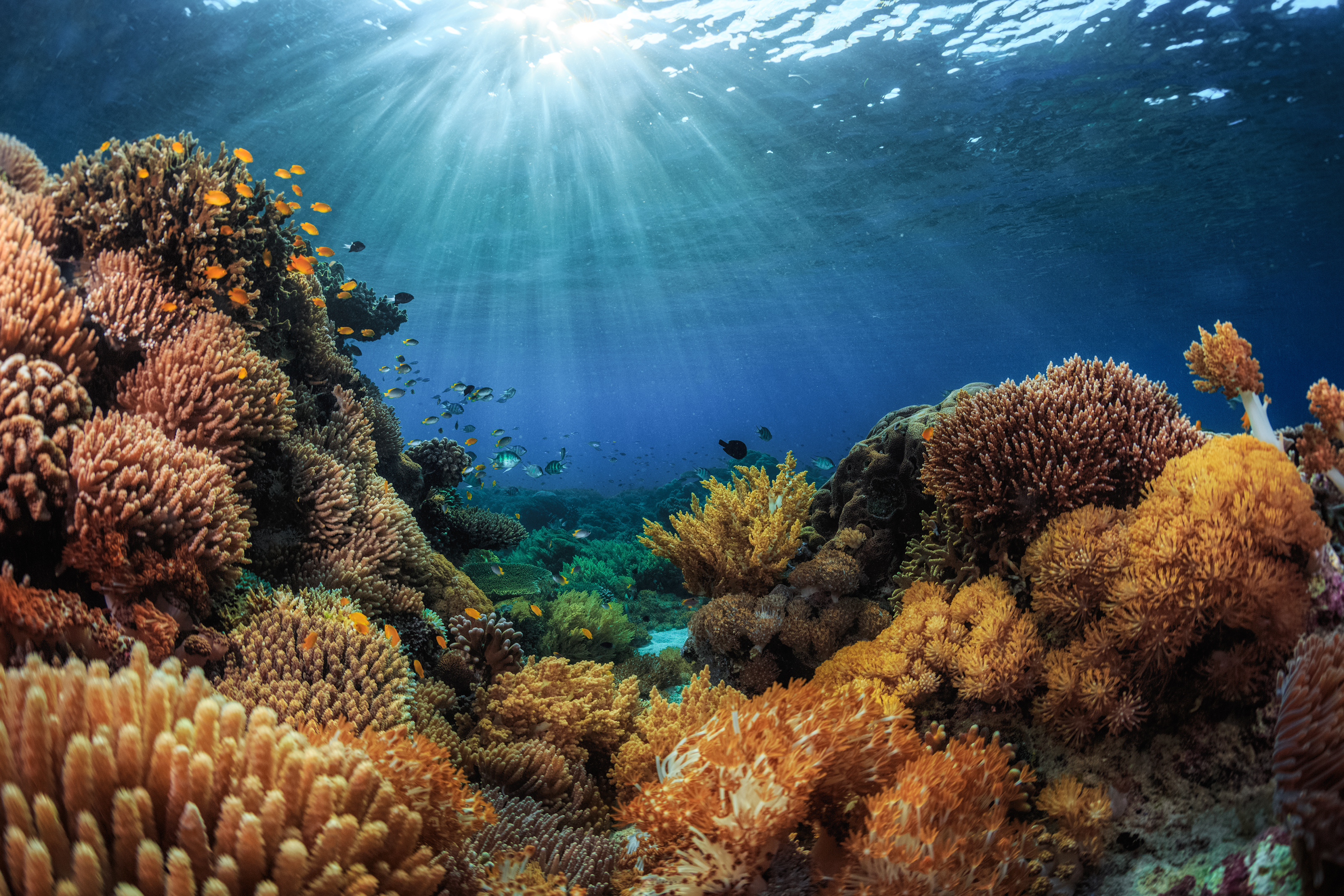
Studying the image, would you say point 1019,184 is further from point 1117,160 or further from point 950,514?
point 950,514

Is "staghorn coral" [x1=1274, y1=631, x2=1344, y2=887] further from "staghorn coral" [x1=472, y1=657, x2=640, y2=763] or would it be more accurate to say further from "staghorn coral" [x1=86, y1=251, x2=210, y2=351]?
"staghorn coral" [x1=86, y1=251, x2=210, y2=351]

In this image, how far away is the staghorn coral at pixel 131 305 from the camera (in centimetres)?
392

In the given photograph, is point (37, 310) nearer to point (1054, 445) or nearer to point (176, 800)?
point (176, 800)

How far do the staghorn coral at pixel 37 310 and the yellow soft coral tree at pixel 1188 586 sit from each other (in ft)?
19.1

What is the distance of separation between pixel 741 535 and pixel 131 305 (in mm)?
4988

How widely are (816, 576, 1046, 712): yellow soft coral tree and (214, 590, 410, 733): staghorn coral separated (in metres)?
2.79

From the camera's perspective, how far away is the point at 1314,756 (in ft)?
5.61

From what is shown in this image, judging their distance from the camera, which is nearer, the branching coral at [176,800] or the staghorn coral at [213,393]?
the branching coral at [176,800]

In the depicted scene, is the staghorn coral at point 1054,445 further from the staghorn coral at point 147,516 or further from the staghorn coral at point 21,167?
the staghorn coral at point 21,167

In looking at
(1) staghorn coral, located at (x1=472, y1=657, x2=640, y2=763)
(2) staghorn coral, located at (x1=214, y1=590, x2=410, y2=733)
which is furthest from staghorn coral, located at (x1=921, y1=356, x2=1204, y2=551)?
(2) staghorn coral, located at (x1=214, y1=590, x2=410, y2=733)

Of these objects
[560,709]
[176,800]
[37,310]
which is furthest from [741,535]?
[37,310]

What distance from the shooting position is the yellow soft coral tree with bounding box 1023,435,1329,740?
2.49 meters

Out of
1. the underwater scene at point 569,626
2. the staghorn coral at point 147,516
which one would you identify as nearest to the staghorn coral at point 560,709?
the underwater scene at point 569,626

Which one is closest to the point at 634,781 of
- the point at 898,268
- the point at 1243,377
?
the point at 1243,377
